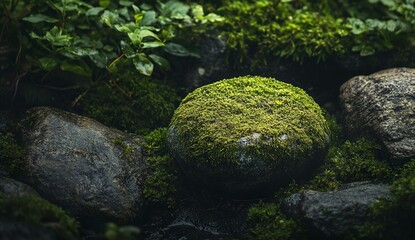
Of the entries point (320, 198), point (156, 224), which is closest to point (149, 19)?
point (156, 224)

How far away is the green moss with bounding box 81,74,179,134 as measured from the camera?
570 centimetres

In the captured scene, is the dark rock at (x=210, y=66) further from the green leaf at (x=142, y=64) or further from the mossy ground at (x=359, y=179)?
the mossy ground at (x=359, y=179)

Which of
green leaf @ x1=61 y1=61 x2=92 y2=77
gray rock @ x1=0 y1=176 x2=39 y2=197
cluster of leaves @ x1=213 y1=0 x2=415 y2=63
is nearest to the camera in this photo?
gray rock @ x1=0 y1=176 x2=39 y2=197

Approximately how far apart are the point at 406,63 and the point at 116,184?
12.4 feet

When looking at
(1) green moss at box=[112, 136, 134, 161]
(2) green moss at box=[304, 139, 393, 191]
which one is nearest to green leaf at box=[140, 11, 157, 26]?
(1) green moss at box=[112, 136, 134, 161]

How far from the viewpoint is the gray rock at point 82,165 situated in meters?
4.48

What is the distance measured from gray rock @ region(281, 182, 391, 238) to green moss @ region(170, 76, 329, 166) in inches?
19.8

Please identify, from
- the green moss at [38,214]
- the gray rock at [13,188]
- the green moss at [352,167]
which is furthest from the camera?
the green moss at [352,167]

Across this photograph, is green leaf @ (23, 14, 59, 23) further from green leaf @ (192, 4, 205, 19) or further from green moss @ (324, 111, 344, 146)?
green moss @ (324, 111, 344, 146)

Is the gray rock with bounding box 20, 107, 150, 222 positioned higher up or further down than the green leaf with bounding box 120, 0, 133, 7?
further down

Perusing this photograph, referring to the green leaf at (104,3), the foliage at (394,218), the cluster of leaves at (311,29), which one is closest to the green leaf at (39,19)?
the green leaf at (104,3)

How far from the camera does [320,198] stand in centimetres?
423

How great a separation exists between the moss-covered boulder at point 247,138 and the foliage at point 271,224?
225 millimetres

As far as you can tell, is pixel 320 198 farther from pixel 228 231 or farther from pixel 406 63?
pixel 406 63
